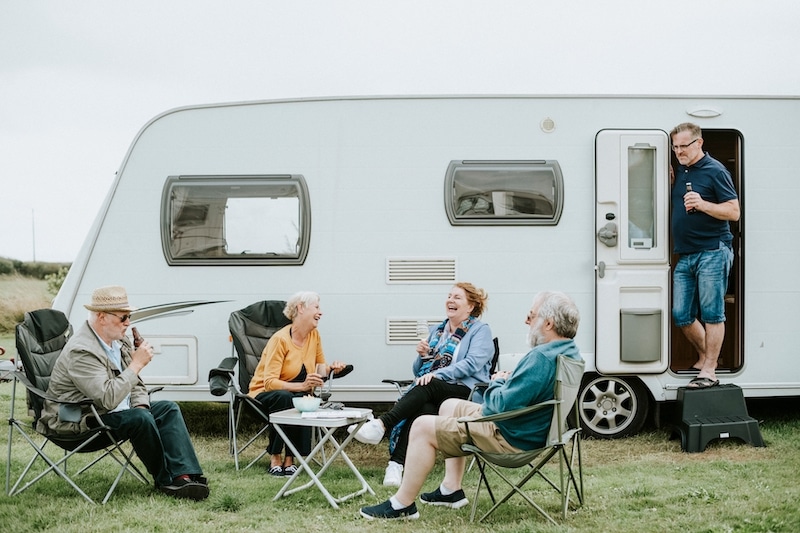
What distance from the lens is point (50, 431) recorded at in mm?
4574

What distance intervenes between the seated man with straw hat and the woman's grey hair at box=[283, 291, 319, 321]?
1015 millimetres

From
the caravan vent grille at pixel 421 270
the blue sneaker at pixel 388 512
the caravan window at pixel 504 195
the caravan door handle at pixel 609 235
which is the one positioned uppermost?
the caravan window at pixel 504 195

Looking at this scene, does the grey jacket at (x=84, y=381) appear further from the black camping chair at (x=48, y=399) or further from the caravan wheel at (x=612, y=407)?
the caravan wheel at (x=612, y=407)

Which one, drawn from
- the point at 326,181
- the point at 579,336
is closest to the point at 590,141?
the point at 579,336

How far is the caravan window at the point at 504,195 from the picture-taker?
595 cm

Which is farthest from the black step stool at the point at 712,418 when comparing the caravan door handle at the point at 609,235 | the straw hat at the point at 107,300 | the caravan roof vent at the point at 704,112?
the straw hat at the point at 107,300

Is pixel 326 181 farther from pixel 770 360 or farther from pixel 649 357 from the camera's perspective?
pixel 770 360

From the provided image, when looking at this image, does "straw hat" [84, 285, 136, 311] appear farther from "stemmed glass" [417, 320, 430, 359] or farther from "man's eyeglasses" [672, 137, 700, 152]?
"man's eyeglasses" [672, 137, 700, 152]

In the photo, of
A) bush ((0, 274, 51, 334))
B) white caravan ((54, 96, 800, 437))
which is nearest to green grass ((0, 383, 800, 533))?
white caravan ((54, 96, 800, 437))

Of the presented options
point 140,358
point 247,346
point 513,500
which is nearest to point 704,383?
point 513,500

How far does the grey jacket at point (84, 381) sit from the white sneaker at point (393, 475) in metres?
1.47

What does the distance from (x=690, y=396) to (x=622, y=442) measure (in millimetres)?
548

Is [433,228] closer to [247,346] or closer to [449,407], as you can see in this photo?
[247,346]

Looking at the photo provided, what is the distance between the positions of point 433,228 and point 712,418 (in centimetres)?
→ 224
